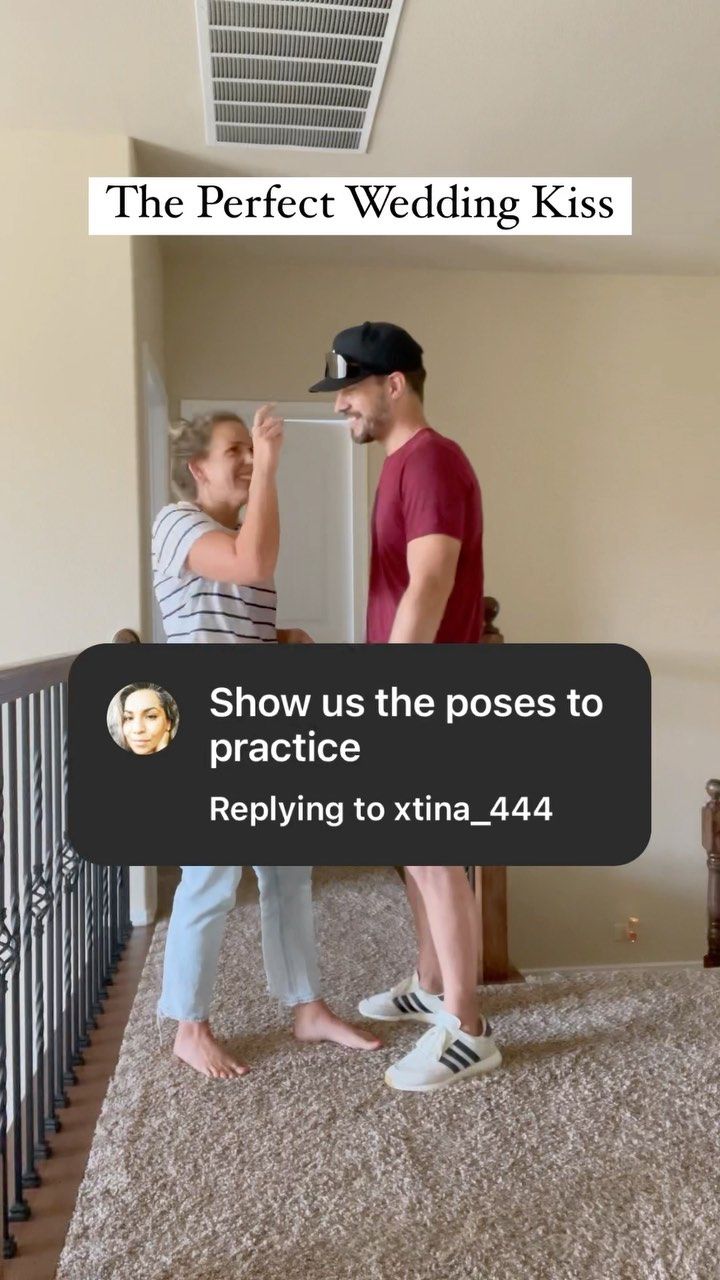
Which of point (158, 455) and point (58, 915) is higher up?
point (158, 455)

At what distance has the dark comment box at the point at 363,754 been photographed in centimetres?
131

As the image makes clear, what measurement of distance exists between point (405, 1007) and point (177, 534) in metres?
1.04

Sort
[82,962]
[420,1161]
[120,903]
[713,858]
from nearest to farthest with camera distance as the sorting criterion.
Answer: [420,1161] < [82,962] < [120,903] < [713,858]

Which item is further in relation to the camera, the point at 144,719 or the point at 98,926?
the point at 98,926

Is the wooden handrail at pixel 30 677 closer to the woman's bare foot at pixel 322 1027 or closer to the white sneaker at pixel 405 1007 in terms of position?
the woman's bare foot at pixel 322 1027

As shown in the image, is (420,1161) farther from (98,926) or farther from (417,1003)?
(98,926)

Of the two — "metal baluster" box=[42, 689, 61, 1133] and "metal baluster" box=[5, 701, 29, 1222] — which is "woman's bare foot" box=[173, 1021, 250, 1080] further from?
"metal baluster" box=[5, 701, 29, 1222]

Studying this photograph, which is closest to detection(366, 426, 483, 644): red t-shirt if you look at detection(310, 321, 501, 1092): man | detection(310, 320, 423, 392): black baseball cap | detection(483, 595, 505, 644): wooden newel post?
detection(310, 321, 501, 1092): man

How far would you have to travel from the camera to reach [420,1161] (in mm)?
1496

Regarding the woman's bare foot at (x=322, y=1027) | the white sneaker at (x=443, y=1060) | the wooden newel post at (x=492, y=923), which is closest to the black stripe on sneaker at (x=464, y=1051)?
the white sneaker at (x=443, y=1060)

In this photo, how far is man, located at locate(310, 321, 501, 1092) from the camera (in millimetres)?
1582

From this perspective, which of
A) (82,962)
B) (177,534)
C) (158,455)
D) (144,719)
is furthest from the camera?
(158,455)

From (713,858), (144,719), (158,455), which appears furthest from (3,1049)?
(158,455)

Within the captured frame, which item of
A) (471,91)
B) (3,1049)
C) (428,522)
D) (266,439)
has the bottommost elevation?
(3,1049)
